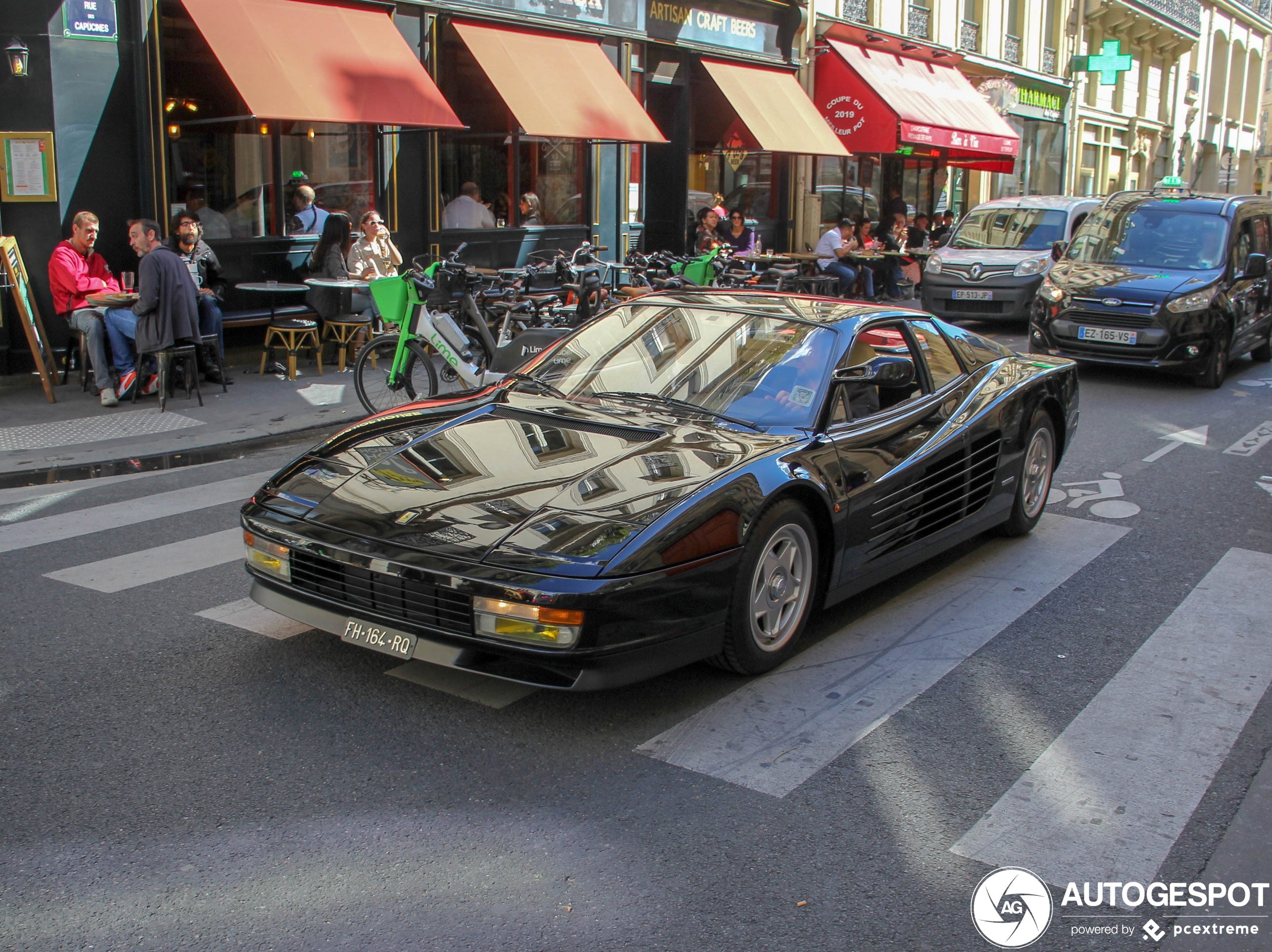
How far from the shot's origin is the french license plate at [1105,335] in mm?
12180

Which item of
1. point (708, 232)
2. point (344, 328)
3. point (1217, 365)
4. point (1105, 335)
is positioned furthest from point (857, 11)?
point (344, 328)

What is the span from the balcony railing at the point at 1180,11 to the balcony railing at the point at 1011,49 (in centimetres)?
799

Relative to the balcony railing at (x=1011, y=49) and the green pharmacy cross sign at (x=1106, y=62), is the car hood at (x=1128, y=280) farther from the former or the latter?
the green pharmacy cross sign at (x=1106, y=62)

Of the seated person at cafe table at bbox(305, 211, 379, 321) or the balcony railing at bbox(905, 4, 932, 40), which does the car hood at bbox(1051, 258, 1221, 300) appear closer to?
the seated person at cafe table at bbox(305, 211, 379, 321)

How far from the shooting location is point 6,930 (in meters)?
2.96

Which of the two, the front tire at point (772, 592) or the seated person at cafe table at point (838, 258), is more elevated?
the seated person at cafe table at point (838, 258)

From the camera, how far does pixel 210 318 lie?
1135 cm

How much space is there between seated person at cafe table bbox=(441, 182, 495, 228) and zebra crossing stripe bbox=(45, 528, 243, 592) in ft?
31.4

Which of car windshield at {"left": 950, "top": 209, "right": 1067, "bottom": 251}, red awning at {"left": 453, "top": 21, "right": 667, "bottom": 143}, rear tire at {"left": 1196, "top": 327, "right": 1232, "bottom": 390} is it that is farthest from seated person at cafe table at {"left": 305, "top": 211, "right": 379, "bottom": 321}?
car windshield at {"left": 950, "top": 209, "right": 1067, "bottom": 251}

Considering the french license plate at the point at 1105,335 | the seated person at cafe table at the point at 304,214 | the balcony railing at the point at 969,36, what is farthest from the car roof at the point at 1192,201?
the balcony railing at the point at 969,36

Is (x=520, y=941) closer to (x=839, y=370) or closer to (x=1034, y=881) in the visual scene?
(x=1034, y=881)

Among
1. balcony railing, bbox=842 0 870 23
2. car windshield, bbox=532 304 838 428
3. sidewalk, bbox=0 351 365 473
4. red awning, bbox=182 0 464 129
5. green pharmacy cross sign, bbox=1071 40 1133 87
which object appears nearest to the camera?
car windshield, bbox=532 304 838 428

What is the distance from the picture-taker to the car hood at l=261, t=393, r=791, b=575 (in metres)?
4.03

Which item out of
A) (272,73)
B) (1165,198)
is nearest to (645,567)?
(272,73)
